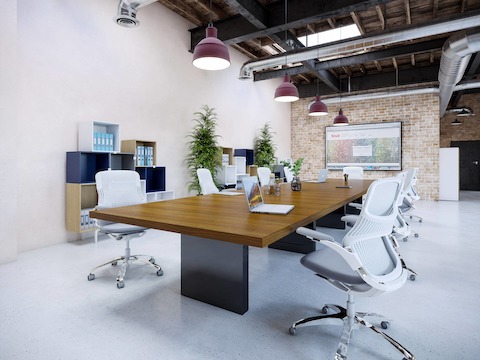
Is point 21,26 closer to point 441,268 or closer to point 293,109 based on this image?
point 441,268

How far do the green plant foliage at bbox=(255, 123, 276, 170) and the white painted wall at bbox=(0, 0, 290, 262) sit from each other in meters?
2.86

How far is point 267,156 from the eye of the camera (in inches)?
348

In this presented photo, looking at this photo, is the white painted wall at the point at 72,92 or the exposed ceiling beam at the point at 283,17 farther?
the exposed ceiling beam at the point at 283,17

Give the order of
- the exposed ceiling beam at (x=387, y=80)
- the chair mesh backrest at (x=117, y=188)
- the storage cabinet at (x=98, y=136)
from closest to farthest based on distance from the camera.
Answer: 1. the chair mesh backrest at (x=117, y=188)
2. the storage cabinet at (x=98, y=136)
3. the exposed ceiling beam at (x=387, y=80)

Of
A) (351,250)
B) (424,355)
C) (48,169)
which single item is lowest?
(424,355)

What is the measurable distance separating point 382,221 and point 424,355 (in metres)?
0.89

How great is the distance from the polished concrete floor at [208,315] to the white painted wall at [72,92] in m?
0.90

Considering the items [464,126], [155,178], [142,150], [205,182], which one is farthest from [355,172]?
[464,126]

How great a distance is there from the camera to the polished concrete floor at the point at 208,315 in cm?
181

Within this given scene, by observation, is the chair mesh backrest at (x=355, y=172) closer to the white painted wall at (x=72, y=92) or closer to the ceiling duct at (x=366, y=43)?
the ceiling duct at (x=366, y=43)

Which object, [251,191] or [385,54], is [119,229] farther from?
[385,54]

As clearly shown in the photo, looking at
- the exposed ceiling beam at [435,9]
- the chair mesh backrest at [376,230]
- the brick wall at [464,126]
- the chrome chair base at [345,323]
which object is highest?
the exposed ceiling beam at [435,9]

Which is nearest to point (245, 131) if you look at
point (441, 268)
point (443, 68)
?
point (443, 68)

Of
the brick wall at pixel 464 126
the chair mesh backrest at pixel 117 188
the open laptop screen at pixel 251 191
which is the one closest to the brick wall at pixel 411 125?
the brick wall at pixel 464 126
